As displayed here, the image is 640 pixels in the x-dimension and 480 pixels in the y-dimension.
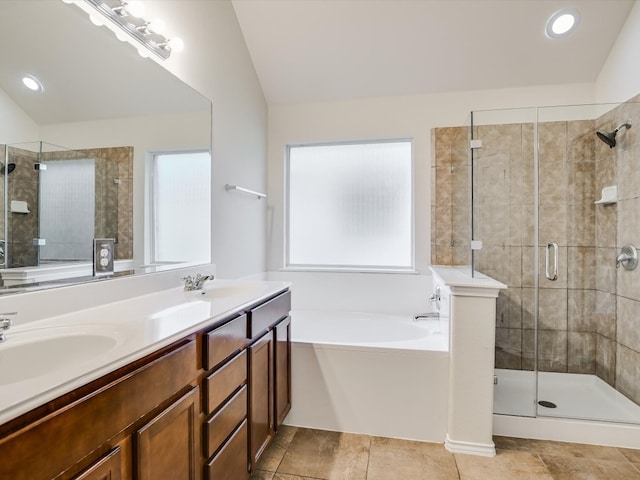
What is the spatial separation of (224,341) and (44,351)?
1.72ft

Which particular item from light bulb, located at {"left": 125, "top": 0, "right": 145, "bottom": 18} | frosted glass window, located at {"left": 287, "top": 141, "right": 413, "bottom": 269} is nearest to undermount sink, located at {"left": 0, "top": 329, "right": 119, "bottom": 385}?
light bulb, located at {"left": 125, "top": 0, "right": 145, "bottom": 18}

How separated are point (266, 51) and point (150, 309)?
7.54 feet

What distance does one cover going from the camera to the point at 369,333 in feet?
8.89

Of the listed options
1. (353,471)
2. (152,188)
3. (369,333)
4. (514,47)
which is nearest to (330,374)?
(353,471)

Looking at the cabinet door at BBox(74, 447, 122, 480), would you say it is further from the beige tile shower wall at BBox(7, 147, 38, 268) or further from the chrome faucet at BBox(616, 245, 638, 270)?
the chrome faucet at BBox(616, 245, 638, 270)

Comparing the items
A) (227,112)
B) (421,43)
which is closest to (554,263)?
(421,43)

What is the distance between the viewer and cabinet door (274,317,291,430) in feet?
5.99

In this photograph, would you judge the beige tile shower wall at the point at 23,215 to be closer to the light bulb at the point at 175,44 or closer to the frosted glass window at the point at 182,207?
the frosted glass window at the point at 182,207

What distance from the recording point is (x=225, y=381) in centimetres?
129

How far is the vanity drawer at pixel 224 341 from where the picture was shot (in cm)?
117

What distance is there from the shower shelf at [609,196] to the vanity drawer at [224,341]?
8.44 feet

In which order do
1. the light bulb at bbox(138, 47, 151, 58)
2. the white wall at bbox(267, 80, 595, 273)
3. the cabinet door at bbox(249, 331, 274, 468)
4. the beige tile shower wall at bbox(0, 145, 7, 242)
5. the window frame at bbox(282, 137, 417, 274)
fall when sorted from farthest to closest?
the window frame at bbox(282, 137, 417, 274), the white wall at bbox(267, 80, 595, 273), the light bulb at bbox(138, 47, 151, 58), the cabinet door at bbox(249, 331, 274, 468), the beige tile shower wall at bbox(0, 145, 7, 242)

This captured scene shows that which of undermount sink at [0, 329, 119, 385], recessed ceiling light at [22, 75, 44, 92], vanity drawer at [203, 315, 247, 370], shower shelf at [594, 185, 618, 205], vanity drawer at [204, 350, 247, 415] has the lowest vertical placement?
vanity drawer at [204, 350, 247, 415]

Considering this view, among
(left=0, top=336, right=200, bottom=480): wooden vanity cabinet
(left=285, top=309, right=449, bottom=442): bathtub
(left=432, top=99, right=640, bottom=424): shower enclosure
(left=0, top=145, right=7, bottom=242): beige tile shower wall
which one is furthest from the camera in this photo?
(left=432, top=99, right=640, bottom=424): shower enclosure
